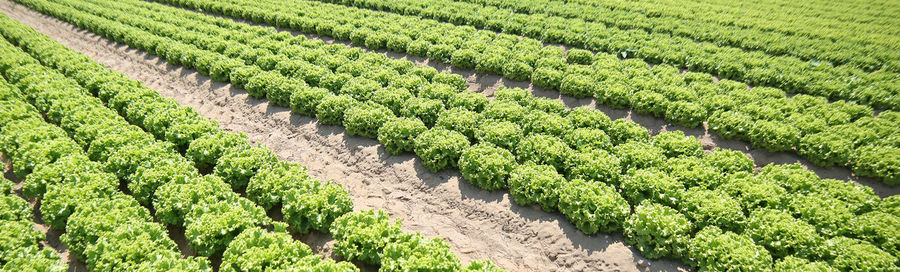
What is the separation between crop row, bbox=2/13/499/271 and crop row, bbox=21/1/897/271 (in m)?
1.01

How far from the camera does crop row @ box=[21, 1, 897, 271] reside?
25.3ft

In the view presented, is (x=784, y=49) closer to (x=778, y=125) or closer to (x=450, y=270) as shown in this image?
(x=778, y=125)

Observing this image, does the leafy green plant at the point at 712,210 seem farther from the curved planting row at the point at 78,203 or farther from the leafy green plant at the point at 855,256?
Answer: the curved planting row at the point at 78,203

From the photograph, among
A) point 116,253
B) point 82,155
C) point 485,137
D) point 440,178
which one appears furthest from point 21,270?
point 485,137

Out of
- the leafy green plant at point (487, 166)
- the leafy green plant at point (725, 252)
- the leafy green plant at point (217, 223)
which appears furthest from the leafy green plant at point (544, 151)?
the leafy green plant at point (217, 223)

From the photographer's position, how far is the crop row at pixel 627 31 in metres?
15.7

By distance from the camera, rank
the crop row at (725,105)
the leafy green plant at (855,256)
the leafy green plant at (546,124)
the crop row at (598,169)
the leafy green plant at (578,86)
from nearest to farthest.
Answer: the leafy green plant at (855,256)
the crop row at (598,169)
the crop row at (725,105)
the leafy green plant at (546,124)
the leafy green plant at (578,86)

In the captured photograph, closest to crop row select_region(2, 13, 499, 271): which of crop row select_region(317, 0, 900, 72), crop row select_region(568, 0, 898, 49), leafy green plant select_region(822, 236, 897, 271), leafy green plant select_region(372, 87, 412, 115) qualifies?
leafy green plant select_region(372, 87, 412, 115)

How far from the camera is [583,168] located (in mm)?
9422

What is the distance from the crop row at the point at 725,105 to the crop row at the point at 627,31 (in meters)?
2.07

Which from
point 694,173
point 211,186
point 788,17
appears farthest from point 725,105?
point 788,17

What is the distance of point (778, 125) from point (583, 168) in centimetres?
562

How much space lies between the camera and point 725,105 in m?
11.7

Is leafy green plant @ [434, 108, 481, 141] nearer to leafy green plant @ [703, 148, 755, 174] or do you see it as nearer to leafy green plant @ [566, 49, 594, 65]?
leafy green plant @ [703, 148, 755, 174]
